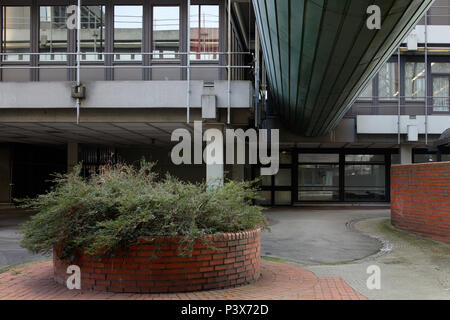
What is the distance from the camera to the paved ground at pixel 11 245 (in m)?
8.59

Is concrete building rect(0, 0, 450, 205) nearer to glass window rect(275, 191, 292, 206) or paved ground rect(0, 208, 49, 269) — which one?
glass window rect(275, 191, 292, 206)

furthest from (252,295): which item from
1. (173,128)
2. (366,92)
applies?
(366,92)

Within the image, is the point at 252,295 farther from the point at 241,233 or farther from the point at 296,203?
the point at 296,203

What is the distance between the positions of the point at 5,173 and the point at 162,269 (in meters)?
18.6

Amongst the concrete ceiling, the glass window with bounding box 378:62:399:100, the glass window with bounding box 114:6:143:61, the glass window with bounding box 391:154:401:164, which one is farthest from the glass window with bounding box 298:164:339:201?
the glass window with bounding box 114:6:143:61

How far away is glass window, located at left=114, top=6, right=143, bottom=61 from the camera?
594 inches

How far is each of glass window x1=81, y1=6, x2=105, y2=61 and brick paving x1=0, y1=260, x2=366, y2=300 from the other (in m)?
10.0

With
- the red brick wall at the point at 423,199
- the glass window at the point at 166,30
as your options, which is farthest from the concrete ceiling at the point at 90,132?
the red brick wall at the point at 423,199

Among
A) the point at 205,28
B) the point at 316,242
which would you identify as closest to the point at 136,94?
the point at 205,28

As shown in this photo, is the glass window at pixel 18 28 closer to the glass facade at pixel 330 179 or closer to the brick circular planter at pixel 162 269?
the brick circular planter at pixel 162 269

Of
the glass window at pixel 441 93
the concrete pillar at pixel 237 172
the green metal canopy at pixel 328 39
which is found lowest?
the concrete pillar at pixel 237 172

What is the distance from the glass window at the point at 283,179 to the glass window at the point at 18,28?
1395 cm

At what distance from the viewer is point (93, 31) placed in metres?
15.4
